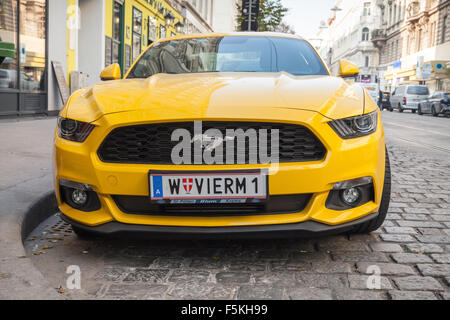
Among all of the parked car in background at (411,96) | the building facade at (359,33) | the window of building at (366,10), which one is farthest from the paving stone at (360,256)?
the window of building at (366,10)

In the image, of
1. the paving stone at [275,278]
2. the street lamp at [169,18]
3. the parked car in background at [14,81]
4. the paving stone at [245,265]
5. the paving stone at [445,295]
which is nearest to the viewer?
the paving stone at [445,295]

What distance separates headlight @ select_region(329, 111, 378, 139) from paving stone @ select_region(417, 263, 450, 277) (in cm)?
77

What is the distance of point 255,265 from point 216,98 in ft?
3.03

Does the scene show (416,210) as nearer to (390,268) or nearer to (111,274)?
(390,268)

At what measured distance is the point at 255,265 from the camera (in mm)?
2732

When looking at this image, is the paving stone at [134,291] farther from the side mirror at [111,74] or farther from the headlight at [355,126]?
the side mirror at [111,74]

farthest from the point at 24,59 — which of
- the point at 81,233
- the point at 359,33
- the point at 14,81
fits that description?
the point at 359,33

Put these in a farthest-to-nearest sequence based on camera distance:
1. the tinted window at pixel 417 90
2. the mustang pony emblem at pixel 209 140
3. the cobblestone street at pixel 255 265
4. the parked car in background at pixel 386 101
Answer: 1. the parked car in background at pixel 386 101
2. the tinted window at pixel 417 90
3. the mustang pony emblem at pixel 209 140
4. the cobblestone street at pixel 255 265

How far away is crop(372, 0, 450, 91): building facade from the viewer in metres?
38.4

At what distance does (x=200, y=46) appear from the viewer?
4.39 meters

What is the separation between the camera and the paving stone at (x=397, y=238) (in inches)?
128

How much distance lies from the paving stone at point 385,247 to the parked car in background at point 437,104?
24.2m

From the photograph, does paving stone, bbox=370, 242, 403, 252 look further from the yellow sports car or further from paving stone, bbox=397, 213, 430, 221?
paving stone, bbox=397, 213, 430, 221

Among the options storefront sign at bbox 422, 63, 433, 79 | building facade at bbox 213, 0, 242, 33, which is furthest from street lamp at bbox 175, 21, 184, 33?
building facade at bbox 213, 0, 242, 33
